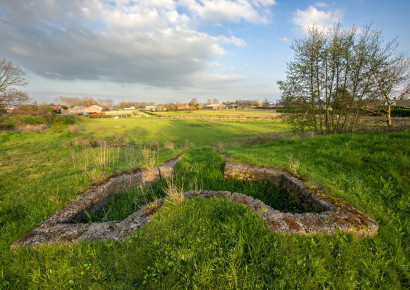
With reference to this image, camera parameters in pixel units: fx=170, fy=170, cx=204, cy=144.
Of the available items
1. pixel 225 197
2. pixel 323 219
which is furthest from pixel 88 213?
pixel 323 219

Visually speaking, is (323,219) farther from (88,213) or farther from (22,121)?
(22,121)

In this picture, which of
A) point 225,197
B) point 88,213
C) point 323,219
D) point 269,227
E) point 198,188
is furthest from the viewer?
point 198,188

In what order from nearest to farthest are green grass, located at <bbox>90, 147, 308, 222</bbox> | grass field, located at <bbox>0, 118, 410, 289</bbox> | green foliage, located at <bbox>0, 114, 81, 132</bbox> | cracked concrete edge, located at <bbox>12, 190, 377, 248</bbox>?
grass field, located at <bbox>0, 118, 410, 289</bbox>
cracked concrete edge, located at <bbox>12, 190, 377, 248</bbox>
green grass, located at <bbox>90, 147, 308, 222</bbox>
green foliage, located at <bbox>0, 114, 81, 132</bbox>

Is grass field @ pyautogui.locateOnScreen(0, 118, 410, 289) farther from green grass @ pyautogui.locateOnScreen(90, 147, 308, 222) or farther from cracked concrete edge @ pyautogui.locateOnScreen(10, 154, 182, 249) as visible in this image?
green grass @ pyautogui.locateOnScreen(90, 147, 308, 222)

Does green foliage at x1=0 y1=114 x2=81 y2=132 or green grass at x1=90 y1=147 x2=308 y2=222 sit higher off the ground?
green foliage at x1=0 y1=114 x2=81 y2=132

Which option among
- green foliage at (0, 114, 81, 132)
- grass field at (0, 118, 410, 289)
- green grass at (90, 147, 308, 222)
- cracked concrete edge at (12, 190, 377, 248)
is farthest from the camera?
green foliage at (0, 114, 81, 132)

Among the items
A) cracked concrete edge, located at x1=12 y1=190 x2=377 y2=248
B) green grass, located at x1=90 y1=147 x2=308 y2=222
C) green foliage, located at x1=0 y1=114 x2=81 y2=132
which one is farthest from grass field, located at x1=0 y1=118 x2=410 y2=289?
green foliage, located at x1=0 y1=114 x2=81 y2=132

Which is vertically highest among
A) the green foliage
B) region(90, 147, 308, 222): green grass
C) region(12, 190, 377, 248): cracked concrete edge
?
the green foliage

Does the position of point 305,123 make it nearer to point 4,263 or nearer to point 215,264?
point 215,264

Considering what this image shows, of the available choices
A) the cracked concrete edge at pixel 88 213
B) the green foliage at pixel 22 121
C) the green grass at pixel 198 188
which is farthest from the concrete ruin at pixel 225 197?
the green foliage at pixel 22 121

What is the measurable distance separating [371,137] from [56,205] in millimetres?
11452

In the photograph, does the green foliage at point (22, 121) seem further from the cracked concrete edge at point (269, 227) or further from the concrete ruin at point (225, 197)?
the cracked concrete edge at point (269, 227)

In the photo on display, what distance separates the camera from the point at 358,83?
1116cm

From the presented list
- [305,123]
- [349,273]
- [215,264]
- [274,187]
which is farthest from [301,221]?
[305,123]
